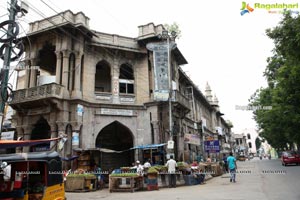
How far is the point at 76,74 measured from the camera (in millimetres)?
19172

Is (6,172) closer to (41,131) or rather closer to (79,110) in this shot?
(79,110)

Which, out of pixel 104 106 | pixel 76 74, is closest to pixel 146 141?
pixel 104 106

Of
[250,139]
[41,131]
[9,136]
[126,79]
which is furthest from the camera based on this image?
[250,139]

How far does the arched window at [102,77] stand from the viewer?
2189cm

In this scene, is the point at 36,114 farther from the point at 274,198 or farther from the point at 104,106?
the point at 274,198

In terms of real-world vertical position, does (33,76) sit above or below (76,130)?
above

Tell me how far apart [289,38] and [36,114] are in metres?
16.4

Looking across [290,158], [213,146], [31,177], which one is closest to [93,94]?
[213,146]

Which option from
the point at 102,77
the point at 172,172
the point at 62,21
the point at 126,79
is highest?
the point at 62,21

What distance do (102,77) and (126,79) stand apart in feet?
6.95

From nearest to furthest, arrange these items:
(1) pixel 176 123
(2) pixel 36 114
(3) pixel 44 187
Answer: (3) pixel 44 187 < (2) pixel 36 114 < (1) pixel 176 123

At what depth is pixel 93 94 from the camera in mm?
19938

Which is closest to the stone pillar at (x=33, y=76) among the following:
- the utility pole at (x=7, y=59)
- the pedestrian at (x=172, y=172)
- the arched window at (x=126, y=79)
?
the arched window at (x=126, y=79)

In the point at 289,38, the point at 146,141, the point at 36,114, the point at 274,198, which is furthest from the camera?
the point at 146,141
